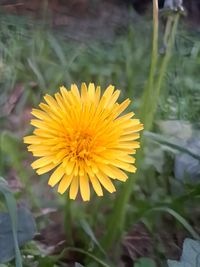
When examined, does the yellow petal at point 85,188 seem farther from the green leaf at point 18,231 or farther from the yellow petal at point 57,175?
the green leaf at point 18,231

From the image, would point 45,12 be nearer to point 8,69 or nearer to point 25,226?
point 8,69

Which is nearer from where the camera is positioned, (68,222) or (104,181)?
(104,181)

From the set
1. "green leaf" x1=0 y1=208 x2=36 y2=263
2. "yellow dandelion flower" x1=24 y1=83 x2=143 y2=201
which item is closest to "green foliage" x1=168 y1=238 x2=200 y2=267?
"yellow dandelion flower" x1=24 y1=83 x2=143 y2=201

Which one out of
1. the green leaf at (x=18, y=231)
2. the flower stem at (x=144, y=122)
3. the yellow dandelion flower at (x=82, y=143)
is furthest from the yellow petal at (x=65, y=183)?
the flower stem at (x=144, y=122)

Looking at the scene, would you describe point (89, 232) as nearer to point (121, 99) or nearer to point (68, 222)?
point (68, 222)

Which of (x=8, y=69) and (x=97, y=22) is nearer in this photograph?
(x=8, y=69)

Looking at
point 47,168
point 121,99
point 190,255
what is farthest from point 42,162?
point 121,99

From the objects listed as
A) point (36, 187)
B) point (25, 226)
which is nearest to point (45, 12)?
point (36, 187)

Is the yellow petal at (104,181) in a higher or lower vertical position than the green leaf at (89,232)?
higher
